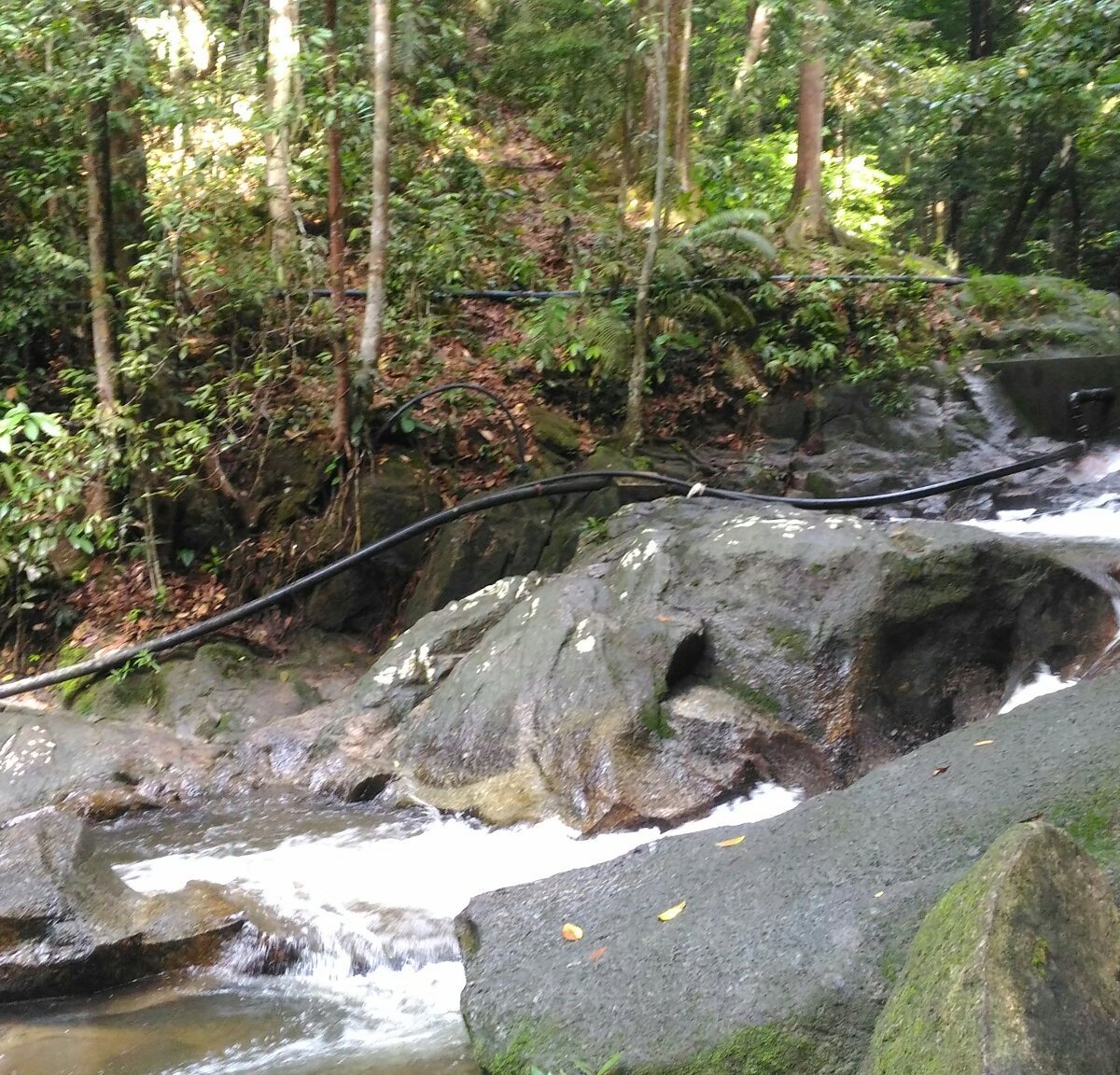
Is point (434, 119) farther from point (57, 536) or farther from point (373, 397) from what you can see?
point (57, 536)

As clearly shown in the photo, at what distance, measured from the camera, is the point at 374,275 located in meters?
8.34

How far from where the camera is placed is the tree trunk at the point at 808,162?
43.3 ft

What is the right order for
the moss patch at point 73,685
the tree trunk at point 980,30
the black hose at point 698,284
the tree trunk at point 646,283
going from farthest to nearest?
1. the tree trunk at point 980,30
2. the black hose at point 698,284
3. the tree trunk at point 646,283
4. the moss patch at point 73,685

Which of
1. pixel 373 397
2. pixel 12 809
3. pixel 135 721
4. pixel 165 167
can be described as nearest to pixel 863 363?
pixel 373 397

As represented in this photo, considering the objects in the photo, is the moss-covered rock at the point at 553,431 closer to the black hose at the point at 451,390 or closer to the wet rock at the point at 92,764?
the black hose at the point at 451,390

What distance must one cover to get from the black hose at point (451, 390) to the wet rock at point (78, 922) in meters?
4.78

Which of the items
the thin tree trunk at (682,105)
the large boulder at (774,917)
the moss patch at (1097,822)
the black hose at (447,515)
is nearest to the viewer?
the large boulder at (774,917)

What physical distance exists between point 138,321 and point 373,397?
6.45ft

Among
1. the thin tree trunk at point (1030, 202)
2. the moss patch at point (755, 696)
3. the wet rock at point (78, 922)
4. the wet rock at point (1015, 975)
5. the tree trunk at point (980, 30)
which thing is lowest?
the wet rock at point (78, 922)

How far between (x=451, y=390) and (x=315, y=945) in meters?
5.81

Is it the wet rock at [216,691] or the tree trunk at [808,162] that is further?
the tree trunk at [808,162]

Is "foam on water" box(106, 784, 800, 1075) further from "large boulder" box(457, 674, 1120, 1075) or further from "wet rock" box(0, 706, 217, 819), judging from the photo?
"wet rock" box(0, 706, 217, 819)

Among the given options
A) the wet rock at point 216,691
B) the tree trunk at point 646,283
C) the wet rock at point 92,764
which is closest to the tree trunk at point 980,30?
the tree trunk at point 646,283

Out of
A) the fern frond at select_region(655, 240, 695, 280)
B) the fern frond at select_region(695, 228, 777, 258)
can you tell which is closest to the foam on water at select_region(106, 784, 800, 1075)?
the fern frond at select_region(655, 240, 695, 280)
